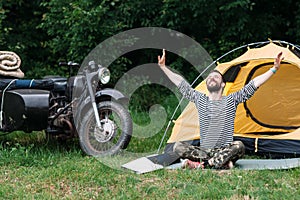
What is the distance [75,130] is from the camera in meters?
6.00

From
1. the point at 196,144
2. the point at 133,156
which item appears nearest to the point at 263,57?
the point at 196,144

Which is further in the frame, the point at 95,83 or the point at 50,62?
the point at 50,62

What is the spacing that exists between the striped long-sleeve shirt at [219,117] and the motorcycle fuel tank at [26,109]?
5.10 feet

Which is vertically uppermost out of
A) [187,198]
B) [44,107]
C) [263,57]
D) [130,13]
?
[130,13]

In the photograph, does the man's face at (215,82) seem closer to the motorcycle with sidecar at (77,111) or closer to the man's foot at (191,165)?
the man's foot at (191,165)

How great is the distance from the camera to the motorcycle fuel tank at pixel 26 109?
583 centimetres

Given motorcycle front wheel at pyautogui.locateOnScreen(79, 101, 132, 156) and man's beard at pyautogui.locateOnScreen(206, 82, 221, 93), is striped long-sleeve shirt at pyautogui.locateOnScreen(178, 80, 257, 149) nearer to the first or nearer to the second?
man's beard at pyautogui.locateOnScreen(206, 82, 221, 93)

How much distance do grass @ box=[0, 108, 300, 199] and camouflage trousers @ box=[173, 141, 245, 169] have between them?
6.7 inches

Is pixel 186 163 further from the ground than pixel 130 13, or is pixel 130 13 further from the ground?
pixel 130 13

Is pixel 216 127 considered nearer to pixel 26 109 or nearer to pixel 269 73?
pixel 269 73

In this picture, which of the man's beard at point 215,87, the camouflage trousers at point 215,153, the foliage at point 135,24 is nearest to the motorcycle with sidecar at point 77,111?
the camouflage trousers at point 215,153

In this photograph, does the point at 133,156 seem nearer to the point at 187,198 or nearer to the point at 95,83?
the point at 95,83

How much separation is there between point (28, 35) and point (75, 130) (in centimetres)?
452

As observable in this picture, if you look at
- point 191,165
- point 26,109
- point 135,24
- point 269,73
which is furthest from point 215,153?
point 135,24
